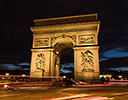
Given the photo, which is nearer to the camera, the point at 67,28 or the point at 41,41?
the point at 67,28

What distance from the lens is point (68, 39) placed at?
22.2 metres

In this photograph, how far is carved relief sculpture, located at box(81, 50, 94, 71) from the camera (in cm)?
1999

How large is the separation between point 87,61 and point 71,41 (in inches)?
177

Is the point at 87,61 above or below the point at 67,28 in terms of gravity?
below

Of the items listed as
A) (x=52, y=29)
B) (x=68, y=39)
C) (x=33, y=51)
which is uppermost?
(x=52, y=29)

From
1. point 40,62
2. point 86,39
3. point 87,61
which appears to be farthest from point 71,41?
point 40,62

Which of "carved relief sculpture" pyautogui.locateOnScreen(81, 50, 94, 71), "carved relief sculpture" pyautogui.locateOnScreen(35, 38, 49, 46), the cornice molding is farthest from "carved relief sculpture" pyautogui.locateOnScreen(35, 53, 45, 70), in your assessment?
"carved relief sculpture" pyautogui.locateOnScreen(81, 50, 94, 71)

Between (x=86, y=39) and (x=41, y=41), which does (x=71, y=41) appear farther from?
(x=41, y=41)

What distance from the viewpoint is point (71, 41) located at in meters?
22.1

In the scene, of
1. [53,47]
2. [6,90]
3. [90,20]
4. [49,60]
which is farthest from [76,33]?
[6,90]

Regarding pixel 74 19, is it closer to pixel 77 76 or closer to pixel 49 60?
pixel 49 60

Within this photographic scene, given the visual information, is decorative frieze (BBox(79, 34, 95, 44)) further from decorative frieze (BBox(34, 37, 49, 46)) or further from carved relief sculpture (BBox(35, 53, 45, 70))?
carved relief sculpture (BBox(35, 53, 45, 70))

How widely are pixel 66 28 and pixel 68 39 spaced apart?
6.57 feet

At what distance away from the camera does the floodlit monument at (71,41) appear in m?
20.2
